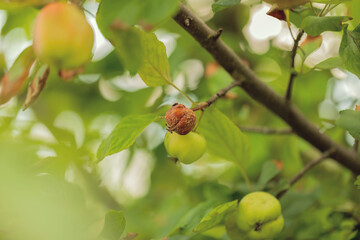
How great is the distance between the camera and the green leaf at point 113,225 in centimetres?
66

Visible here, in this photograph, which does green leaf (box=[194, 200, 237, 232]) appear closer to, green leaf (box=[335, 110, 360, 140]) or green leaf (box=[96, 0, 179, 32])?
green leaf (box=[335, 110, 360, 140])

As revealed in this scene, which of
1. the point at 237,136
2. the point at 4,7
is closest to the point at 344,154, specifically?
the point at 237,136

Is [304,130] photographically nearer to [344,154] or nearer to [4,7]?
[344,154]

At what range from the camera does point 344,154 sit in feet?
3.24

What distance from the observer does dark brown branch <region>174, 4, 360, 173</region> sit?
2.26ft

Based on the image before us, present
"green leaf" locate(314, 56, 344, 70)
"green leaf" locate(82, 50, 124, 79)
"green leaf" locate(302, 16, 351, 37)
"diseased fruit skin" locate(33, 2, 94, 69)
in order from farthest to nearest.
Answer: "green leaf" locate(82, 50, 124, 79) → "green leaf" locate(314, 56, 344, 70) → "green leaf" locate(302, 16, 351, 37) → "diseased fruit skin" locate(33, 2, 94, 69)

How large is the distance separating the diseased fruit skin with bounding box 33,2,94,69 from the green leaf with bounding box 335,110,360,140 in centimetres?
41

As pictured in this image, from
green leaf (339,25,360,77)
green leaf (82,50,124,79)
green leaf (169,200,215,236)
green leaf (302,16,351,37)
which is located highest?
green leaf (302,16,351,37)

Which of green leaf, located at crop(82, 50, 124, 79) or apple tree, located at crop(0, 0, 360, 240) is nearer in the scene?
apple tree, located at crop(0, 0, 360, 240)

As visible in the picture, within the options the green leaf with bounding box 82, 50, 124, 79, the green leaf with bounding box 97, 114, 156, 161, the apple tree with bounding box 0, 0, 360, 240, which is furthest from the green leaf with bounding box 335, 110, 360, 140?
the green leaf with bounding box 82, 50, 124, 79

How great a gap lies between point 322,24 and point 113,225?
1.44ft

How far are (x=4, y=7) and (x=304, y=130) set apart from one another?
0.69 m

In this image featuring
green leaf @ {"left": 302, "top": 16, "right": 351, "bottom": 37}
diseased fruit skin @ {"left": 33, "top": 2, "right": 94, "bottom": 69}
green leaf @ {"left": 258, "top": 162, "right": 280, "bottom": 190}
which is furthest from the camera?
green leaf @ {"left": 258, "top": 162, "right": 280, "bottom": 190}

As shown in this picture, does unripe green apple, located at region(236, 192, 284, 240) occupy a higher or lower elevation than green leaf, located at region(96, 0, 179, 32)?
lower
